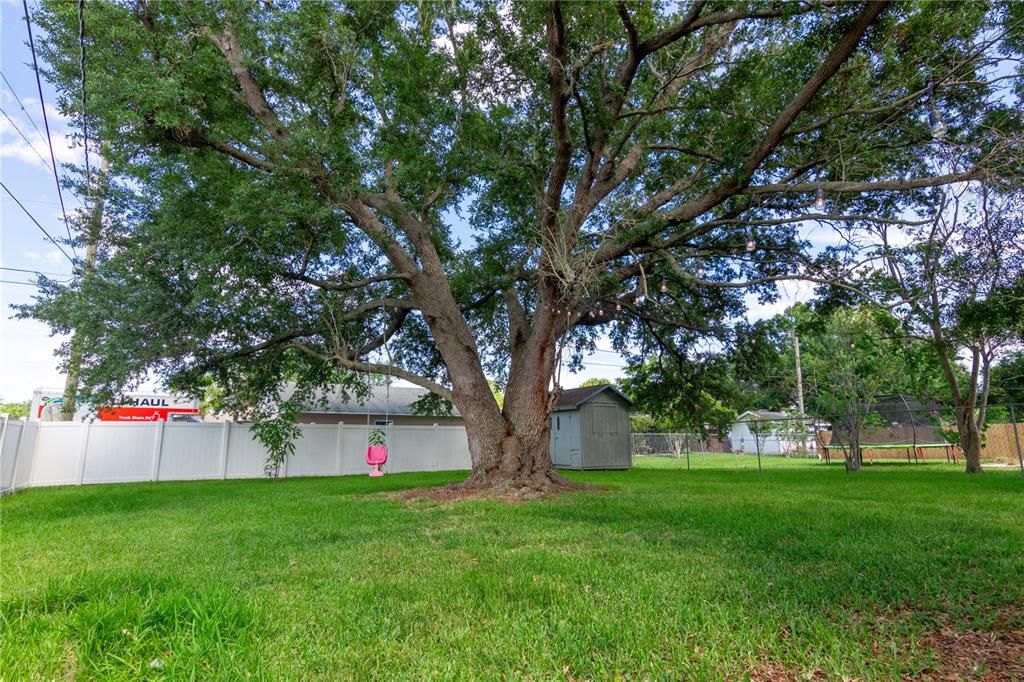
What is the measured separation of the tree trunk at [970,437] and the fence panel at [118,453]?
2153 centimetres

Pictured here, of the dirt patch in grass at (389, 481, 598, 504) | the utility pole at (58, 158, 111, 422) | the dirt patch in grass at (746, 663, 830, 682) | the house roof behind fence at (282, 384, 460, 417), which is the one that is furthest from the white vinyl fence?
the dirt patch in grass at (746, 663, 830, 682)

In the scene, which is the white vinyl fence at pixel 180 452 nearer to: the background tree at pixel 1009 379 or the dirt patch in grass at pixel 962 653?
the dirt patch in grass at pixel 962 653

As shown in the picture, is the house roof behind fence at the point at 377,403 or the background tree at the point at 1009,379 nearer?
the background tree at the point at 1009,379

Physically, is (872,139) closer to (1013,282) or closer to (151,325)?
(1013,282)

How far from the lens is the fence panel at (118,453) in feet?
42.1

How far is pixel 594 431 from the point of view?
17984 mm

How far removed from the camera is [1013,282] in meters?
8.04

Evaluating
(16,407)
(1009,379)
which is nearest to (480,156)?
(1009,379)

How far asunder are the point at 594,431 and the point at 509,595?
15.2 m

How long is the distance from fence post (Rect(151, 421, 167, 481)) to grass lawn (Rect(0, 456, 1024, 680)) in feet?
27.5

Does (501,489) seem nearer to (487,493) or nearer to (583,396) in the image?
(487,493)

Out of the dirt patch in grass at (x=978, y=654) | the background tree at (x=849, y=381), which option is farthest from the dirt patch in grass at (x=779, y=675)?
the background tree at (x=849, y=381)

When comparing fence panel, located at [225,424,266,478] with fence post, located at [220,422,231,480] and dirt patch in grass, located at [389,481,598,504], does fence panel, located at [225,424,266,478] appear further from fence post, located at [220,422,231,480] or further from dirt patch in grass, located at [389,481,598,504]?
dirt patch in grass, located at [389,481,598,504]

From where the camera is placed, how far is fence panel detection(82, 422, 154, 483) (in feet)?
42.1
